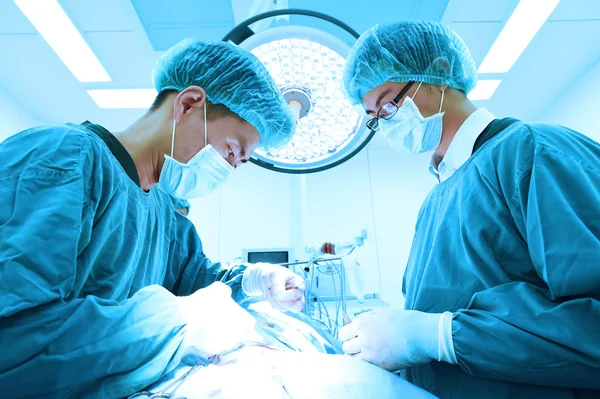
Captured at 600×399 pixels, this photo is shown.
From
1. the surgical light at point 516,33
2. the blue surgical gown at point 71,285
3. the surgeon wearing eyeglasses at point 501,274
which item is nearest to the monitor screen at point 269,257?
the surgeon wearing eyeglasses at point 501,274

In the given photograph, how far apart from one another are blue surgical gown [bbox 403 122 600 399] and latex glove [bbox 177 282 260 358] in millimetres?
Result: 411

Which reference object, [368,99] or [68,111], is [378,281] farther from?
[68,111]

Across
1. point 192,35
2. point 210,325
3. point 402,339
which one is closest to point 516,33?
point 192,35

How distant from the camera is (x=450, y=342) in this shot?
552 millimetres

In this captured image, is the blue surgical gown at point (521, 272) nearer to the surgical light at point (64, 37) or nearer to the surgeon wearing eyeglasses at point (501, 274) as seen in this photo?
the surgeon wearing eyeglasses at point (501, 274)

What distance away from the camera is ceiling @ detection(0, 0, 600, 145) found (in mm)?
1613

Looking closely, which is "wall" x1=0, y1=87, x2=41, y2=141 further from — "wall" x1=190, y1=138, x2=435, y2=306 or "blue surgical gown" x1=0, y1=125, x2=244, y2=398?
"blue surgical gown" x1=0, y1=125, x2=244, y2=398

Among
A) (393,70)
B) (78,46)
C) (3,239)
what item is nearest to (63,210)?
(3,239)

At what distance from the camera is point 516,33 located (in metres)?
1.69

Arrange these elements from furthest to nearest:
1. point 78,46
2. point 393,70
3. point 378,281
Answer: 1. point 378,281
2. point 78,46
3. point 393,70

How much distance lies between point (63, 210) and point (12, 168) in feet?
0.40

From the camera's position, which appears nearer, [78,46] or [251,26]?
[251,26]

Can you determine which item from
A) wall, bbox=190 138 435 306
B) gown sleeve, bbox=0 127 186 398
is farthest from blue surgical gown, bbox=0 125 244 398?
wall, bbox=190 138 435 306

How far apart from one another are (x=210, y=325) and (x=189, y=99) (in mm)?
634
